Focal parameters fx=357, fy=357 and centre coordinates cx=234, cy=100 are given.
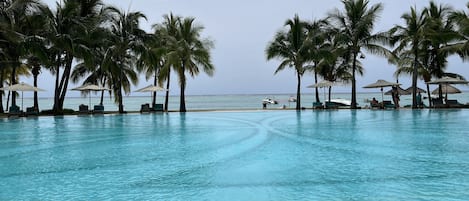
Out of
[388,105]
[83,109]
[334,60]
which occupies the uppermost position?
[334,60]

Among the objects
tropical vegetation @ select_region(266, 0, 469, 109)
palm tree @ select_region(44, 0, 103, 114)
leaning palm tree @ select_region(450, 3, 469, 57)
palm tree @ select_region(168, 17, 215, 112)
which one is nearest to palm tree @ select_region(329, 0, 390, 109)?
tropical vegetation @ select_region(266, 0, 469, 109)

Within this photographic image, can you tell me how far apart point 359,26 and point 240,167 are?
18.7 meters

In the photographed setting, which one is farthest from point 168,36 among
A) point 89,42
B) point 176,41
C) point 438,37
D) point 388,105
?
point 438,37

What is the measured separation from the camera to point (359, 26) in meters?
22.5

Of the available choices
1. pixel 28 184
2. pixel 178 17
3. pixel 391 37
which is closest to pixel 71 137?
pixel 28 184

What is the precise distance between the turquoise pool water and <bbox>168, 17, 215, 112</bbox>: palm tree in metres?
12.5

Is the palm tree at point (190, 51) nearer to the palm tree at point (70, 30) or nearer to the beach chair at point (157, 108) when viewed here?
the beach chair at point (157, 108)

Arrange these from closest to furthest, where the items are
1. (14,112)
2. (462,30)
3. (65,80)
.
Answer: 1. (14,112)
2. (462,30)
3. (65,80)

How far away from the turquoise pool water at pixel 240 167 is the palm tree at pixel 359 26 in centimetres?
1359

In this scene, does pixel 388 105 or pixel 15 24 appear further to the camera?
pixel 388 105

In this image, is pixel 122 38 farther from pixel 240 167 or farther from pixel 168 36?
pixel 240 167

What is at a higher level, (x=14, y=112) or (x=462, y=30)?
(x=462, y=30)

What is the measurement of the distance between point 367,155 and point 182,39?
1679 centimetres

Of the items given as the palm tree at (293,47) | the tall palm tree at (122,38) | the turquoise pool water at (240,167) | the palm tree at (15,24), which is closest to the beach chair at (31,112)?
the palm tree at (15,24)
